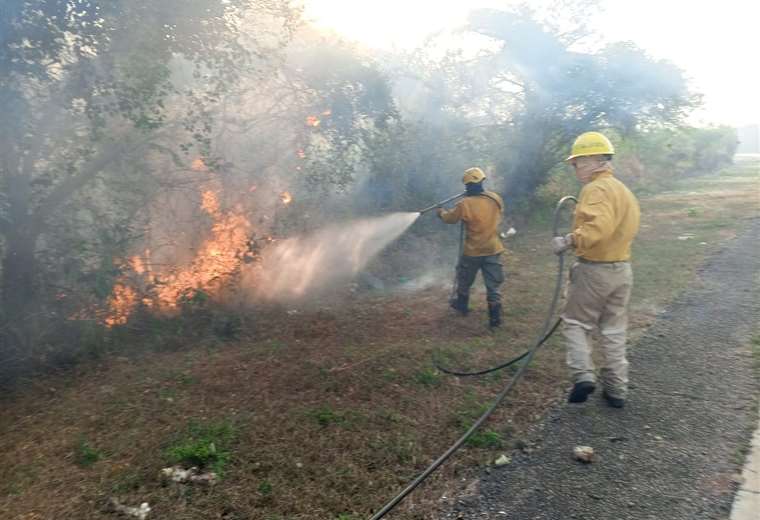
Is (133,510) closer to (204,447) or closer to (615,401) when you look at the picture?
(204,447)

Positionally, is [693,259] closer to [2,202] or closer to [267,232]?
[267,232]

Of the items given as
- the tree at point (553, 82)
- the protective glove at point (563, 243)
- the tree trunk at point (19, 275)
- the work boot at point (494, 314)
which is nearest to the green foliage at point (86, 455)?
the tree trunk at point (19, 275)

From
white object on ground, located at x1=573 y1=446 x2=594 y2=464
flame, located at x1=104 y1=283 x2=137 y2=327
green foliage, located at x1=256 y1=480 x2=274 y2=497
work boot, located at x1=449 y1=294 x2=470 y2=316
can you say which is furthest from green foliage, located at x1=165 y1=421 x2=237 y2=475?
work boot, located at x1=449 y1=294 x2=470 y2=316

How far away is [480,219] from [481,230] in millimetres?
139

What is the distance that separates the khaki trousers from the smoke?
3492 millimetres

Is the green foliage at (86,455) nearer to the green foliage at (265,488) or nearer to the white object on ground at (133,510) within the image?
the white object on ground at (133,510)

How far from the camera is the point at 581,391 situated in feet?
14.1

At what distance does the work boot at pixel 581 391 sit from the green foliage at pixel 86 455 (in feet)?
11.3

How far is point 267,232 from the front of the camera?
26.3 ft

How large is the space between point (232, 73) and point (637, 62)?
942 centimetres

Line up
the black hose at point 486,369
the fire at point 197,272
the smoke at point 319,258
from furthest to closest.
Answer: the smoke at point 319,258 < the fire at point 197,272 < the black hose at point 486,369

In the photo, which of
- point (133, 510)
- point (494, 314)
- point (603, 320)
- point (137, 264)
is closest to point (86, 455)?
point (133, 510)

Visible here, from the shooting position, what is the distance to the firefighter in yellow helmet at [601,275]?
14.1 ft

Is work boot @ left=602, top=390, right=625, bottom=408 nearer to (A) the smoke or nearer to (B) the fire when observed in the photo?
(A) the smoke
